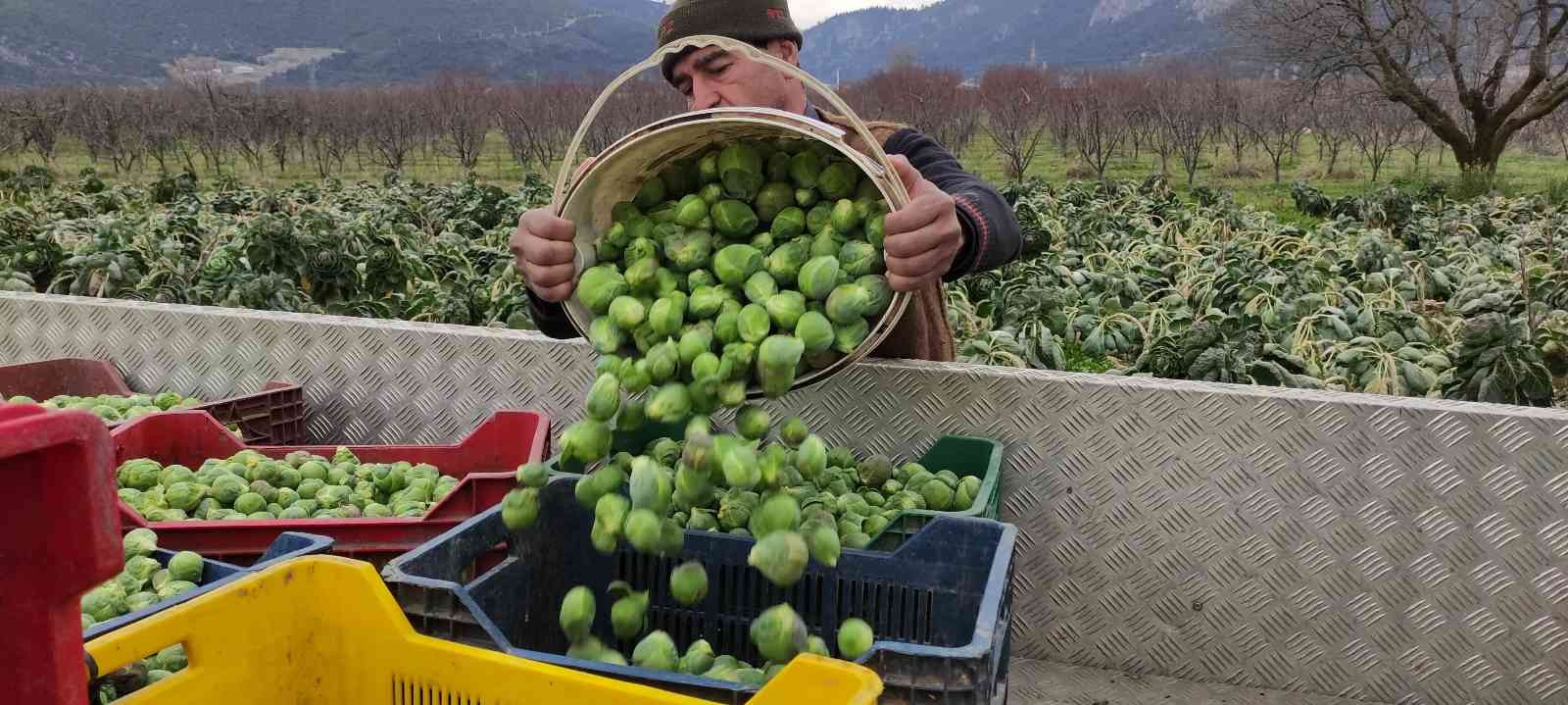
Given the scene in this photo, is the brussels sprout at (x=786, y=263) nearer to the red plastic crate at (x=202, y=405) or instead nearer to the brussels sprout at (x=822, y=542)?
the brussels sprout at (x=822, y=542)

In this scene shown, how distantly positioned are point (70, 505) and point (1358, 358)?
5497mm

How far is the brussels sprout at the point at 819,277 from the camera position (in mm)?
2402

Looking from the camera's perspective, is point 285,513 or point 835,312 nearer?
point 835,312

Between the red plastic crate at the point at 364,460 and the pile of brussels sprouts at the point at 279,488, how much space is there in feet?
0.25

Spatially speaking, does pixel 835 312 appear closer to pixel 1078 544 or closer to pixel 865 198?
pixel 865 198

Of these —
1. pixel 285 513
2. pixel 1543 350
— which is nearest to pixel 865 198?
pixel 285 513

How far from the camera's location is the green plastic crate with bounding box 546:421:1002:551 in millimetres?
2533

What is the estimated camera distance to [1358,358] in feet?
17.7

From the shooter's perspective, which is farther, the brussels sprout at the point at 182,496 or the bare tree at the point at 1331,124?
the bare tree at the point at 1331,124

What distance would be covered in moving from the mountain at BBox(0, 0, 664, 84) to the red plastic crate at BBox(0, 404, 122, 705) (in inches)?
4669

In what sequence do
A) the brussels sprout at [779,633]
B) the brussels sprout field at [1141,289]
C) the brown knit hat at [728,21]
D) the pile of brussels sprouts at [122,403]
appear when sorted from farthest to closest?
1. the brussels sprout field at [1141,289]
2. the pile of brussels sprouts at [122,403]
3. the brown knit hat at [728,21]
4. the brussels sprout at [779,633]

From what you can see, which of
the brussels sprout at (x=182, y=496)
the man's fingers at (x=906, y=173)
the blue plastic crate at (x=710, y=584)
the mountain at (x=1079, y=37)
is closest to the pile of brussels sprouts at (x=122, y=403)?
the brussels sprout at (x=182, y=496)

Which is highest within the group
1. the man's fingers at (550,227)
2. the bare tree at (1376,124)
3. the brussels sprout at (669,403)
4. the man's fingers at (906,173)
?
the bare tree at (1376,124)

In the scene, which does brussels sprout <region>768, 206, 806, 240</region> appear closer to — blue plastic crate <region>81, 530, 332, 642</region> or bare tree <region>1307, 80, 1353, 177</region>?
blue plastic crate <region>81, 530, 332, 642</region>
